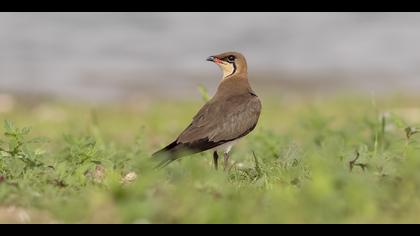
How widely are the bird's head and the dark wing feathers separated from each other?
54cm

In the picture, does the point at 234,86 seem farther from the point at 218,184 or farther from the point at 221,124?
the point at 218,184

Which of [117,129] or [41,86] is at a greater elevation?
[41,86]

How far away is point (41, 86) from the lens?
16.7 m

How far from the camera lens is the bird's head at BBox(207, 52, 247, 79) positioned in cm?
859

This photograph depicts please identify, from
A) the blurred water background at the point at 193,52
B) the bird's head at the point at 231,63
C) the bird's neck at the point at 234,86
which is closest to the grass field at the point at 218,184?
the bird's neck at the point at 234,86

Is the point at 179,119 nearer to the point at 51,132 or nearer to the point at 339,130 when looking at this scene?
the point at 51,132

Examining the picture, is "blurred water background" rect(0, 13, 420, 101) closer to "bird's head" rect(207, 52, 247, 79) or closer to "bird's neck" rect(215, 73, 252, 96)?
"bird's head" rect(207, 52, 247, 79)

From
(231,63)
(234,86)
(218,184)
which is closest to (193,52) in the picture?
(231,63)

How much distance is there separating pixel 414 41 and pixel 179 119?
9.30 meters

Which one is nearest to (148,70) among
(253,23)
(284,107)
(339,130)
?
(253,23)

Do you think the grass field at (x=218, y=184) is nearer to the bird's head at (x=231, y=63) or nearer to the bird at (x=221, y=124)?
the bird at (x=221, y=124)

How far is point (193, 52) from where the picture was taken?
19.2 metres

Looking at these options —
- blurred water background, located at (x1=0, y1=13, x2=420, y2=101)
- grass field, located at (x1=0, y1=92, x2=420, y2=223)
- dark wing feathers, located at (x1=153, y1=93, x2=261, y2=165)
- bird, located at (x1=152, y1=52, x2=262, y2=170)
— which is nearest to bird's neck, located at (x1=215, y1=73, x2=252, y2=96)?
bird, located at (x1=152, y1=52, x2=262, y2=170)

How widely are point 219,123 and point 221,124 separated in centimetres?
2
